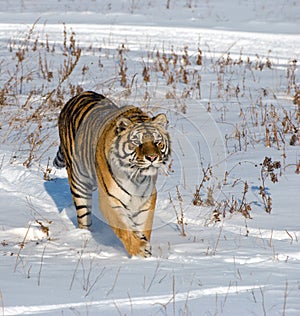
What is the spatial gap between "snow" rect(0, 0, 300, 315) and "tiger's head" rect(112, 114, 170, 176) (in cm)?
65

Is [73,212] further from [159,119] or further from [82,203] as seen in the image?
[159,119]

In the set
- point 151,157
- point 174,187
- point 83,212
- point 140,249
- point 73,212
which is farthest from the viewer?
point 174,187

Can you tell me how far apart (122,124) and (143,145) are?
0.23 meters

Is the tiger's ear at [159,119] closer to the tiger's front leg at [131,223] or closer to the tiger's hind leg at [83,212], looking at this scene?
the tiger's front leg at [131,223]

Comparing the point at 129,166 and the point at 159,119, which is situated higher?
the point at 159,119

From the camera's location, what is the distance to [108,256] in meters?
5.36

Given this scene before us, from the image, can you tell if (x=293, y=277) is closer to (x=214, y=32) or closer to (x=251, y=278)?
(x=251, y=278)

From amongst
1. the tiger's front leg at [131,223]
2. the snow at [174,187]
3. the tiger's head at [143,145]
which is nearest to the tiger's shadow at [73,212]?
the snow at [174,187]

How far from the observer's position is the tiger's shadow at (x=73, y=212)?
592cm

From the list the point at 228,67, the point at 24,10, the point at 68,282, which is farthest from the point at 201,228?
the point at 24,10

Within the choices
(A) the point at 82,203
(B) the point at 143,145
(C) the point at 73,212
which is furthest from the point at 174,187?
(B) the point at 143,145

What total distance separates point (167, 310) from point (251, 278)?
797 millimetres

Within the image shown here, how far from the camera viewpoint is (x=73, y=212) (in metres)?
6.69

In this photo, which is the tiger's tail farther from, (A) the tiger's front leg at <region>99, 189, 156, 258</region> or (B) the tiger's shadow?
(A) the tiger's front leg at <region>99, 189, 156, 258</region>
